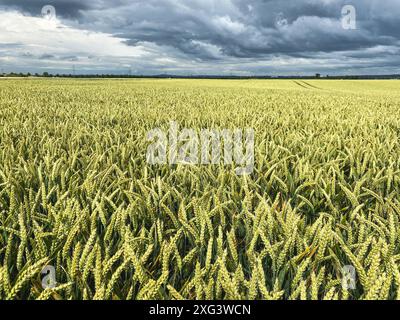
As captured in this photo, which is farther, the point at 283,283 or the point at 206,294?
the point at 283,283

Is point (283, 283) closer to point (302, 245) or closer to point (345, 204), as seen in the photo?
point (302, 245)

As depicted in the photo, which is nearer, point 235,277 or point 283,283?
point 235,277

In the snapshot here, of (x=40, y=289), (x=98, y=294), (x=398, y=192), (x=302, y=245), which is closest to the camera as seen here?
(x=98, y=294)

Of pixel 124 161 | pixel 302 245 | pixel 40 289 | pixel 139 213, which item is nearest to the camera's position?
pixel 40 289

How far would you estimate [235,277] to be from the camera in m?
0.98

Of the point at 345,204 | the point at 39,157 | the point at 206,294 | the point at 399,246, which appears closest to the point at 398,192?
the point at 345,204

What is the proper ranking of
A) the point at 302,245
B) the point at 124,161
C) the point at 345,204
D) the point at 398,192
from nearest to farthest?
the point at 302,245
the point at 345,204
the point at 398,192
the point at 124,161

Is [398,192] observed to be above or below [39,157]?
below

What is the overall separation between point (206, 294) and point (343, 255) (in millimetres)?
582

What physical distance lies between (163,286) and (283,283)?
1.30 feet

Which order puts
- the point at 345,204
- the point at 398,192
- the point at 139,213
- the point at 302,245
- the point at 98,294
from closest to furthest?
the point at 98,294
the point at 302,245
the point at 139,213
the point at 345,204
the point at 398,192

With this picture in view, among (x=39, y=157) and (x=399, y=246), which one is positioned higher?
(x=39, y=157)

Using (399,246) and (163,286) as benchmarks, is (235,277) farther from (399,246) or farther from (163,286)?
(399,246)
